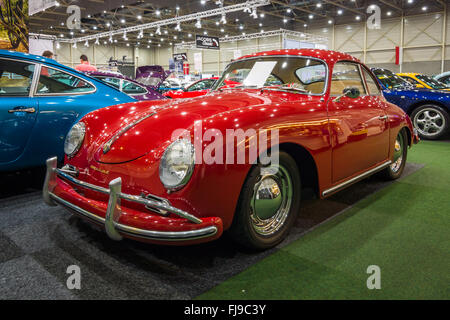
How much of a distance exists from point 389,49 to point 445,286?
23336mm

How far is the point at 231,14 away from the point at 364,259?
19851mm

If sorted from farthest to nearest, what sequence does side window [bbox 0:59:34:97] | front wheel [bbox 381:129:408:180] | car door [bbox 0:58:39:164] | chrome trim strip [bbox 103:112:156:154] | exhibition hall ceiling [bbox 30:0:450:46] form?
1. exhibition hall ceiling [bbox 30:0:450:46]
2. front wheel [bbox 381:129:408:180]
3. side window [bbox 0:59:34:97]
4. car door [bbox 0:58:39:164]
5. chrome trim strip [bbox 103:112:156:154]

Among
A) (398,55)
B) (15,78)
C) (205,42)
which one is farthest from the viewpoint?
(398,55)

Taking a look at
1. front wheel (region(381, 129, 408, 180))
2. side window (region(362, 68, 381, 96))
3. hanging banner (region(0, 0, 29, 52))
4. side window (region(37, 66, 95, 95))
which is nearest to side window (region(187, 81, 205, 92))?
hanging banner (region(0, 0, 29, 52))

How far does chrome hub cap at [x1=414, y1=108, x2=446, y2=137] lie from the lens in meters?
6.67

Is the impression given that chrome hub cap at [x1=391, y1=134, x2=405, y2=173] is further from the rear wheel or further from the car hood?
the rear wheel

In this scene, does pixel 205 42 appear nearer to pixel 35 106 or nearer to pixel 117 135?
pixel 35 106

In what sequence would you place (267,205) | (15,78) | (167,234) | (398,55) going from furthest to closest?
(398,55)
(15,78)
(267,205)
(167,234)

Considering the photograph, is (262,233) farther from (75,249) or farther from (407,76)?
(407,76)

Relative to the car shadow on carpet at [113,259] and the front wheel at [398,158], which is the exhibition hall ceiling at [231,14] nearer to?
the front wheel at [398,158]

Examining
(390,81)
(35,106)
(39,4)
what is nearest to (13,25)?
(39,4)

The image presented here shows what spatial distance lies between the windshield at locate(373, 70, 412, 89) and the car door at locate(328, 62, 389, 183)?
4380 millimetres

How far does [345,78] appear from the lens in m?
3.32

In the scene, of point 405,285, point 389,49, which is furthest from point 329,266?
point 389,49
